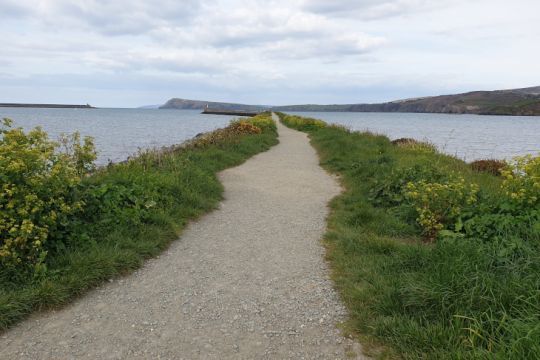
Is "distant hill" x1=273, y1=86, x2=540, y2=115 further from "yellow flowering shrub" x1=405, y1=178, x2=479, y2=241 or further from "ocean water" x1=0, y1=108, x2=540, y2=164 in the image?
"yellow flowering shrub" x1=405, y1=178, x2=479, y2=241

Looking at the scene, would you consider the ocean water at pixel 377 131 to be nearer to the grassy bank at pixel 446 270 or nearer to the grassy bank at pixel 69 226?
the grassy bank at pixel 69 226

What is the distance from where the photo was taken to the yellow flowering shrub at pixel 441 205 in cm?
535

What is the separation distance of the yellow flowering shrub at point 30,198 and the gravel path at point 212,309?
2.83ft

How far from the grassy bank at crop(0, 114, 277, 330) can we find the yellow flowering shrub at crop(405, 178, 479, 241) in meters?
3.89

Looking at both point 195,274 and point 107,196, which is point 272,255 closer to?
point 195,274

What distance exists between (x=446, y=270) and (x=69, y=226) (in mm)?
4564

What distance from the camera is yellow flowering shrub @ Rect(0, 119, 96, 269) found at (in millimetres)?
3986

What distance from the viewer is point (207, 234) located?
5.96m

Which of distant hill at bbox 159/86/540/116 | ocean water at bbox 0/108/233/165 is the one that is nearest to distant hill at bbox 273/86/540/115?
distant hill at bbox 159/86/540/116

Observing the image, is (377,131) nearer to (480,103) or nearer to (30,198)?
(30,198)

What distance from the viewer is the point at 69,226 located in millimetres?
4754

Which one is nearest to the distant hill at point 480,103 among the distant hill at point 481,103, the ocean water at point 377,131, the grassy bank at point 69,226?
the distant hill at point 481,103

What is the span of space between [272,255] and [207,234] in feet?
4.53

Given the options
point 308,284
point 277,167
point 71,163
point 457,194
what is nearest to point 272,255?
point 308,284
